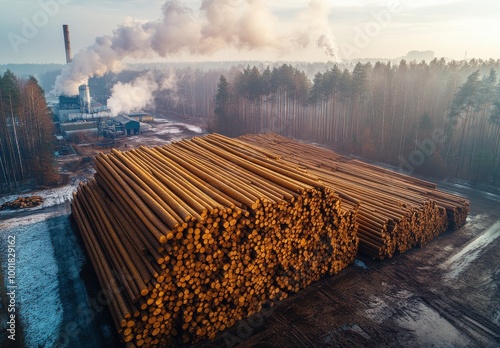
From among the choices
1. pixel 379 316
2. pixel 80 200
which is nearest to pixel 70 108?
pixel 80 200

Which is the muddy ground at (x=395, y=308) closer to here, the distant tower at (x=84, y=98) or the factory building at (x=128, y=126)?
the factory building at (x=128, y=126)

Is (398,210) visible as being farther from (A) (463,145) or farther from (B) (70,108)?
(B) (70,108)

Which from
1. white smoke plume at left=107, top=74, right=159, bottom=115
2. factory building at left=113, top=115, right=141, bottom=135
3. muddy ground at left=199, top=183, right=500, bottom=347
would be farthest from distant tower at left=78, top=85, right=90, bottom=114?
muddy ground at left=199, top=183, right=500, bottom=347

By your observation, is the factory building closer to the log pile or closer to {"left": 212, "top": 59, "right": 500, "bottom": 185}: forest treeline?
{"left": 212, "top": 59, "right": 500, "bottom": 185}: forest treeline

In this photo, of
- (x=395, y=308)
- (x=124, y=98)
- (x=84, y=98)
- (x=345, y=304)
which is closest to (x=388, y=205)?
(x=395, y=308)

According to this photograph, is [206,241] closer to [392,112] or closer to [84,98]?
[392,112]

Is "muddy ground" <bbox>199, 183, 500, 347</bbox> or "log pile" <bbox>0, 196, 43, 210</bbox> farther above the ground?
"log pile" <bbox>0, 196, 43, 210</bbox>
